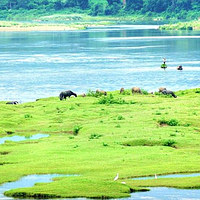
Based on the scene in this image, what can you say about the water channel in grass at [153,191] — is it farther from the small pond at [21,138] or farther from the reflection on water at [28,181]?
the small pond at [21,138]

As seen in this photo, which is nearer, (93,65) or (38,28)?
(93,65)

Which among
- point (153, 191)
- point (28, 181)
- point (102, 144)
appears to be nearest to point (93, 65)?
point (102, 144)

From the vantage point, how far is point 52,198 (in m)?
25.5

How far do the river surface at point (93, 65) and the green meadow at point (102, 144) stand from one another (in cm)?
1564

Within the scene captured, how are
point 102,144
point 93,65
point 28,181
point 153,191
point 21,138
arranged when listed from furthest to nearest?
1. point 93,65
2. point 21,138
3. point 102,144
4. point 28,181
5. point 153,191

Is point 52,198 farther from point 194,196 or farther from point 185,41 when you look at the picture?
point 185,41

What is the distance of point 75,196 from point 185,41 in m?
112

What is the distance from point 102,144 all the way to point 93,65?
199 feet

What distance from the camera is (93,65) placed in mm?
95625

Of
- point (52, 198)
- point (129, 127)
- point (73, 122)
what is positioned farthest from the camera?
point (73, 122)

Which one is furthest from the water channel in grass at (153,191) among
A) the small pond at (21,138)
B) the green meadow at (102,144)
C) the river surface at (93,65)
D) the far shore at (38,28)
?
the far shore at (38,28)

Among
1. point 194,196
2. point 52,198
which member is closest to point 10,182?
point 52,198

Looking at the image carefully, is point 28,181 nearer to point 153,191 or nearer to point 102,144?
point 153,191

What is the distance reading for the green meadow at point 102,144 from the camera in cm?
2720
